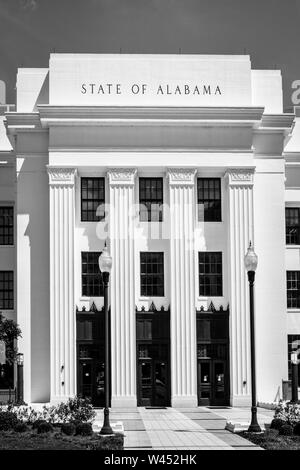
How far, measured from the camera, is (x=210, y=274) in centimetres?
4744

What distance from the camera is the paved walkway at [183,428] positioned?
84.8 feet

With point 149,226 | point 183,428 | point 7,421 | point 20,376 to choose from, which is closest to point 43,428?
point 7,421

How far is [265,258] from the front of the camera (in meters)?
47.4

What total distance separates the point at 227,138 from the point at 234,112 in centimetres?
142

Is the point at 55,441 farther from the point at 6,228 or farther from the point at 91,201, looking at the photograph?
the point at 6,228

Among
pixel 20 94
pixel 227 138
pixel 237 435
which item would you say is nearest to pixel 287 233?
pixel 227 138

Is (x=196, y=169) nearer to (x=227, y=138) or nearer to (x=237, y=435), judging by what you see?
(x=227, y=138)

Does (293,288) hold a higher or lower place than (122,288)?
higher

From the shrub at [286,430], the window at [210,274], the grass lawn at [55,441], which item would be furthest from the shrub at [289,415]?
the window at [210,274]

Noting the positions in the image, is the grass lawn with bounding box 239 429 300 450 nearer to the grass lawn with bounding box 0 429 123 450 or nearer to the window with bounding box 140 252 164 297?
the grass lawn with bounding box 0 429 123 450

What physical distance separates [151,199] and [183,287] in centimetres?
487

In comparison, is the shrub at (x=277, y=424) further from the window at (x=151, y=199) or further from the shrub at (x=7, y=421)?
the window at (x=151, y=199)

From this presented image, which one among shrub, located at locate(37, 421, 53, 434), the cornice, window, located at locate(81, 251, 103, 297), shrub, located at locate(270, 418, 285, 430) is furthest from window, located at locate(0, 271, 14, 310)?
shrub, located at locate(270, 418, 285, 430)

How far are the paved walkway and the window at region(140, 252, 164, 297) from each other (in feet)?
20.1
